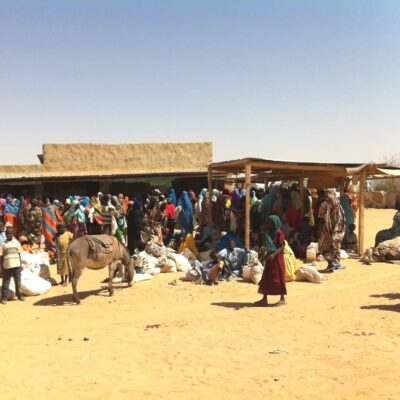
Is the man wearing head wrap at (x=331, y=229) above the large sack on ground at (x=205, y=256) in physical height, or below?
above

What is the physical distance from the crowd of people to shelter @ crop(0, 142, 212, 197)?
535 cm

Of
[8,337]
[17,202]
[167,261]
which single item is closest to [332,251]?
[167,261]

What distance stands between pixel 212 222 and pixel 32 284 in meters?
6.08

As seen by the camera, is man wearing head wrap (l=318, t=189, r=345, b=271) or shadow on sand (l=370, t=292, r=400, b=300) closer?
shadow on sand (l=370, t=292, r=400, b=300)

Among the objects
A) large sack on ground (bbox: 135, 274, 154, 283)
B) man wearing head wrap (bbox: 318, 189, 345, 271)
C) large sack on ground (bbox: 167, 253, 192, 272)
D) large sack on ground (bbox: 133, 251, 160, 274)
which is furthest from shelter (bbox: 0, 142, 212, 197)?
large sack on ground (bbox: 135, 274, 154, 283)

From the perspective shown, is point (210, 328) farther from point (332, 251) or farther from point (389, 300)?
point (332, 251)

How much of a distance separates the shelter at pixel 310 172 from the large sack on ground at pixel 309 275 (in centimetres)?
136

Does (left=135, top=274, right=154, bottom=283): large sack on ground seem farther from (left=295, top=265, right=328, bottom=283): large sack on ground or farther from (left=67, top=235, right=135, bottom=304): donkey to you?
(left=295, top=265, right=328, bottom=283): large sack on ground

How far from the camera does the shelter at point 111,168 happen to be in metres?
21.0

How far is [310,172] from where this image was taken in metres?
14.6

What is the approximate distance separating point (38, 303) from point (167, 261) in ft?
10.4

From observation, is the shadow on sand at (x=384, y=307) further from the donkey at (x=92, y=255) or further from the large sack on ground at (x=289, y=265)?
the donkey at (x=92, y=255)

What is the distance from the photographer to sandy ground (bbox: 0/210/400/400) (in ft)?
16.0

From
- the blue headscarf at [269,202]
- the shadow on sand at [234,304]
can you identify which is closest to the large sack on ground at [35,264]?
the shadow on sand at [234,304]
